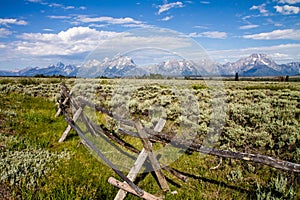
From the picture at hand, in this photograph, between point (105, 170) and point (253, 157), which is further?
point (105, 170)

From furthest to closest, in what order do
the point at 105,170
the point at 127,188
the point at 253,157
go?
the point at 105,170 < the point at 127,188 < the point at 253,157

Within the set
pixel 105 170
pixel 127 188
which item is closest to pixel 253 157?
pixel 127 188

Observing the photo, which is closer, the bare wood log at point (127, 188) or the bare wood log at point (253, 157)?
the bare wood log at point (253, 157)

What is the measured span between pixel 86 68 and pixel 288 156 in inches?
269

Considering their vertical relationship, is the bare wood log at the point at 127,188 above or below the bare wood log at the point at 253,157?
below

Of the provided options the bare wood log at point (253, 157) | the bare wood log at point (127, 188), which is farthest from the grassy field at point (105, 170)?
the bare wood log at point (253, 157)

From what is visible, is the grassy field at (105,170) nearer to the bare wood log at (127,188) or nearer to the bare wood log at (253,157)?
the bare wood log at (127,188)

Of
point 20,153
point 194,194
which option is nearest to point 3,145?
point 20,153

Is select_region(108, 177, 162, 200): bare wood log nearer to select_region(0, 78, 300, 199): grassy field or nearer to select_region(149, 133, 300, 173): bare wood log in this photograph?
select_region(0, 78, 300, 199): grassy field

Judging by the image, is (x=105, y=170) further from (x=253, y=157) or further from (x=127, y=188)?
(x=253, y=157)

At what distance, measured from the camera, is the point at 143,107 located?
50.7 feet

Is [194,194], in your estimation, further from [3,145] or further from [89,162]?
[3,145]

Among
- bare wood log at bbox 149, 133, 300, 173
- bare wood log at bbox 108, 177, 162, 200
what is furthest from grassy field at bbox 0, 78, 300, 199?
bare wood log at bbox 149, 133, 300, 173

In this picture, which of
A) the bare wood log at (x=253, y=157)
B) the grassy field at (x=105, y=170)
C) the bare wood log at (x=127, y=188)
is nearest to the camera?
the bare wood log at (x=253, y=157)
